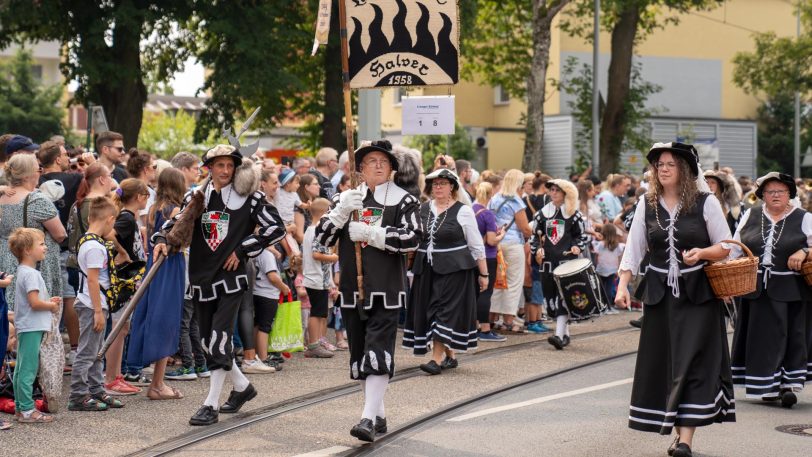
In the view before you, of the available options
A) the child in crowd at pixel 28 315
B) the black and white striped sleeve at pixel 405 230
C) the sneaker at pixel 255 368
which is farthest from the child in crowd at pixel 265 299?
the black and white striped sleeve at pixel 405 230

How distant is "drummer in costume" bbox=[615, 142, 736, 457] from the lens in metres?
7.70

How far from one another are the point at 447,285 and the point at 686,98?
122 ft

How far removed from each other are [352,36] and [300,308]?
9.00 ft

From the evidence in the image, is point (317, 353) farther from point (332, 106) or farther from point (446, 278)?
point (332, 106)

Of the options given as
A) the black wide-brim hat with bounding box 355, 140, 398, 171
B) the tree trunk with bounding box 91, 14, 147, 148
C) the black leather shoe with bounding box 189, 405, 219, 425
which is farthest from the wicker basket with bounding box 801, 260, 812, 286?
the tree trunk with bounding box 91, 14, 147, 148

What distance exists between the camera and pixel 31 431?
8367 mm

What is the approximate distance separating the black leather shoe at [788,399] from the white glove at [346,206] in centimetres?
394

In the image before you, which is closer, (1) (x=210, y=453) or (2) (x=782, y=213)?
(1) (x=210, y=453)

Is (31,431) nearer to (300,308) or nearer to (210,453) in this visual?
(210,453)

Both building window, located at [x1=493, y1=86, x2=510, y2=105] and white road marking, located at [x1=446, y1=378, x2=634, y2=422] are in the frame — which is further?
building window, located at [x1=493, y1=86, x2=510, y2=105]

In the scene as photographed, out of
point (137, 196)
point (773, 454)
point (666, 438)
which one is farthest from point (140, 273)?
point (773, 454)

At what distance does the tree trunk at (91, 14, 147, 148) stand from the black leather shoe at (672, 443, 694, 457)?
18.6 metres

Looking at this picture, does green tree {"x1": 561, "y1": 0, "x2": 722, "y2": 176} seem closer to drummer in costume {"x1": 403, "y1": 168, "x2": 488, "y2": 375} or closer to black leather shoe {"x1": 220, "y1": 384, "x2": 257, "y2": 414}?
drummer in costume {"x1": 403, "y1": 168, "x2": 488, "y2": 375}

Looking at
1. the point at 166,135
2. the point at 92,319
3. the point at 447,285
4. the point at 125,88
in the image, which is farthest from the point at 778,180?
the point at 166,135
